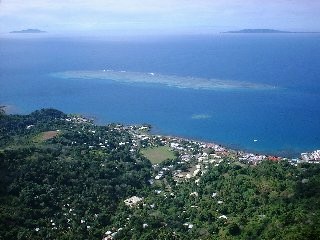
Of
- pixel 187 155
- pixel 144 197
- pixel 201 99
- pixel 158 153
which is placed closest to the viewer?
pixel 144 197

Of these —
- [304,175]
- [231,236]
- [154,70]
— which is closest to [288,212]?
[231,236]

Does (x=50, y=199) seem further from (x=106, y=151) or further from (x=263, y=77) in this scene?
(x=263, y=77)

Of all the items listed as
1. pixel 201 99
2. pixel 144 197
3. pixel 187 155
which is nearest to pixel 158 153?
pixel 187 155

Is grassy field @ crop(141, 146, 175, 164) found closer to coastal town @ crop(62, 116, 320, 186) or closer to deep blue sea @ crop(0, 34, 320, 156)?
coastal town @ crop(62, 116, 320, 186)

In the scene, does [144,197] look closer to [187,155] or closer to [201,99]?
[187,155]

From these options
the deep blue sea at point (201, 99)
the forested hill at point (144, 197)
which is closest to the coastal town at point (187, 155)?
the forested hill at point (144, 197)

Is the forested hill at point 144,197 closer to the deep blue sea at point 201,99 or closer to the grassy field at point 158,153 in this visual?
the grassy field at point 158,153
